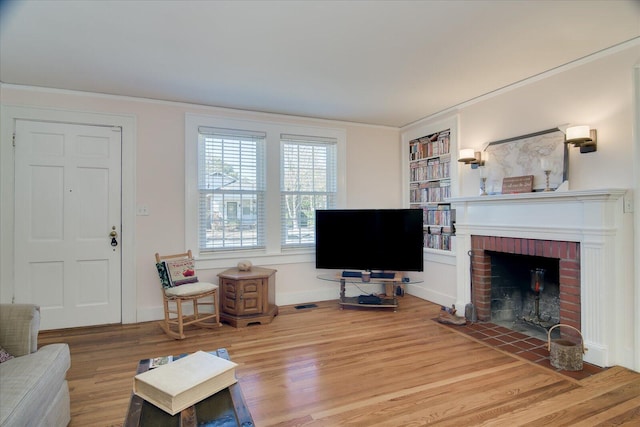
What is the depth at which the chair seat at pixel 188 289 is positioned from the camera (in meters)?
3.22

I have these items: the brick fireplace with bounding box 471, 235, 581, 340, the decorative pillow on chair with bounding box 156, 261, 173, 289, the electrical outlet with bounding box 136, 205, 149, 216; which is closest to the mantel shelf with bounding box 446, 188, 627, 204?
the brick fireplace with bounding box 471, 235, 581, 340

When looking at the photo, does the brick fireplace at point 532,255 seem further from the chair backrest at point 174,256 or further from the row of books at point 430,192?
the chair backrest at point 174,256

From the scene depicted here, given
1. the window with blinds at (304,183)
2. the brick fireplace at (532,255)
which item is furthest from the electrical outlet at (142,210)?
the brick fireplace at (532,255)

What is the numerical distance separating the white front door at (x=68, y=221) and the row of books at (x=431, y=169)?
Result: 362 cm

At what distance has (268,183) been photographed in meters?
4.17

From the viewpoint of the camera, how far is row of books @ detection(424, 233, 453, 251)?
13.6 ft

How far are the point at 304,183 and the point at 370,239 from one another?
1128mm

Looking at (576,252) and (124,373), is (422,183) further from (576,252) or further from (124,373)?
(124,373)

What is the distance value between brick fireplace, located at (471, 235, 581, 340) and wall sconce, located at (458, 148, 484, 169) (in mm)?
788

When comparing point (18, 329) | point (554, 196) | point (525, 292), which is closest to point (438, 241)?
point (525, 292)

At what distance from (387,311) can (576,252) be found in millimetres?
1977

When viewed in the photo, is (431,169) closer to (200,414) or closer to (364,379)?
(364,379)

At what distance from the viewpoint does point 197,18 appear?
84.7 inches

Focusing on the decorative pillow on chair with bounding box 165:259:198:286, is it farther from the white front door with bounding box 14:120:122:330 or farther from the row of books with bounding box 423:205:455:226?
the row of books with bounding box 423:205:455:226
